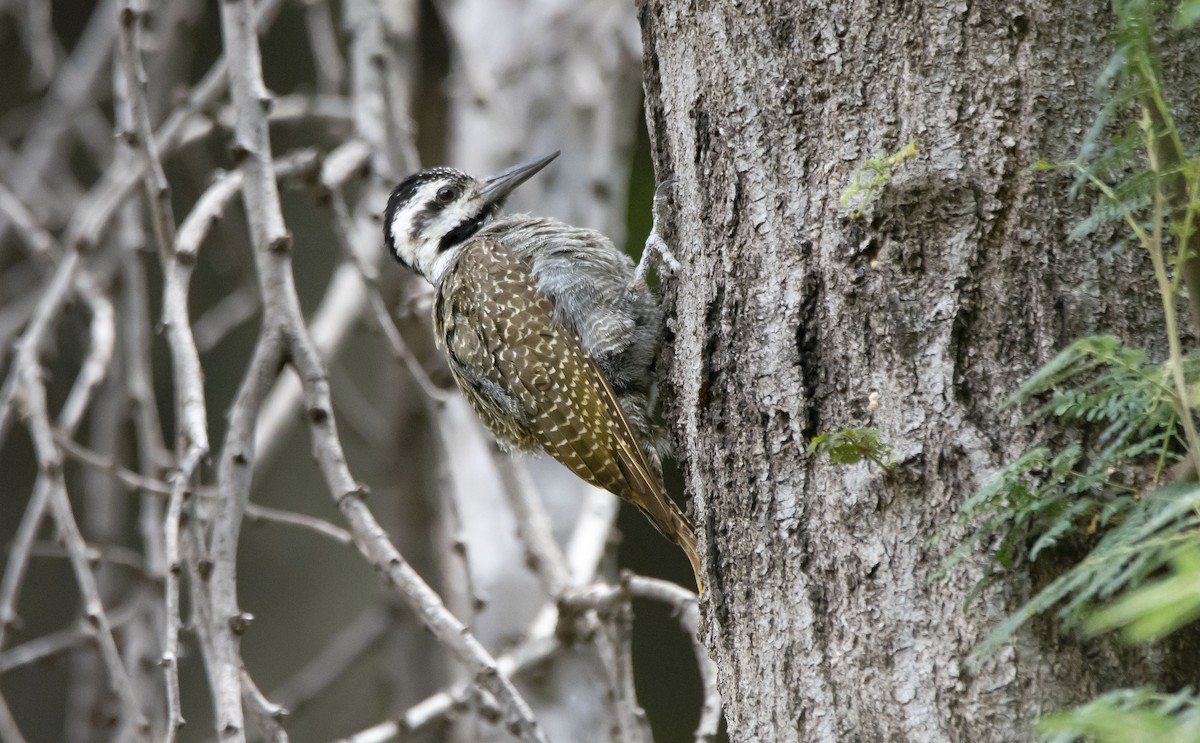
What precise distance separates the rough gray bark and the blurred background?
1.09m

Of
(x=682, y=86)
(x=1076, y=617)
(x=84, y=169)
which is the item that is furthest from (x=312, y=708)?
(x=1076, y=617)

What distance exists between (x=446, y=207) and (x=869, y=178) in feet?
7.11

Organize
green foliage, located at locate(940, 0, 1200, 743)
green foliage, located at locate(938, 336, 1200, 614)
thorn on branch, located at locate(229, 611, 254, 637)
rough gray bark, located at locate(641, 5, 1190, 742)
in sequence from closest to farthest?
1. green foliage, located at locate(940, 0, 1200, 743)
2. green foliage, located at locate(938, 336, 1200, 614)
3. rough gray bark, located at locate(641, 5, 1190, 742)
4. thorn on branch, located at locate(229, 611, 254, 637)

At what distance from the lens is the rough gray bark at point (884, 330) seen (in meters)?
1.45

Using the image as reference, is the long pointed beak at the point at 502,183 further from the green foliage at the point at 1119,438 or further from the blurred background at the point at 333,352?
the green foliage at the point at 1119,438

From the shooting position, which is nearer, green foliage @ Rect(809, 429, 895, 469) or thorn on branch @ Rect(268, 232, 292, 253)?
green foliage @ Rect(809, 429, 895, 469)

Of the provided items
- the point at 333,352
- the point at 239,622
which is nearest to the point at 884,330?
the point at 239,622

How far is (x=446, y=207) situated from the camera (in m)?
3.58

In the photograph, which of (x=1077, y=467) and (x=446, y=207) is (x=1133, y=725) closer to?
(x=1077, y=467)

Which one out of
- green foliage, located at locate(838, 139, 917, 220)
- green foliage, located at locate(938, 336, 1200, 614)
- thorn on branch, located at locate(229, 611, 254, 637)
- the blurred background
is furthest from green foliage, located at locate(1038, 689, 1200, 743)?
the blurred background

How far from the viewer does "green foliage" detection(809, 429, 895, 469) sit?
1.51m

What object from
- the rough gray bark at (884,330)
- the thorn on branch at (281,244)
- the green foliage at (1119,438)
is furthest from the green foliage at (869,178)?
the thorn on branch at (281,244)

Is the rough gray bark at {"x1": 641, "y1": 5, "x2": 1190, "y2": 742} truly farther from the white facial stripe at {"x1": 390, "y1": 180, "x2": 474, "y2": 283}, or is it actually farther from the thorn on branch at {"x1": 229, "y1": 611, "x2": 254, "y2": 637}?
the white facial stripe at {"x1": 390, "y1": 180, "x2": 474, "y2": 283}

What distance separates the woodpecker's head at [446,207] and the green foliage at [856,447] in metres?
2.11
